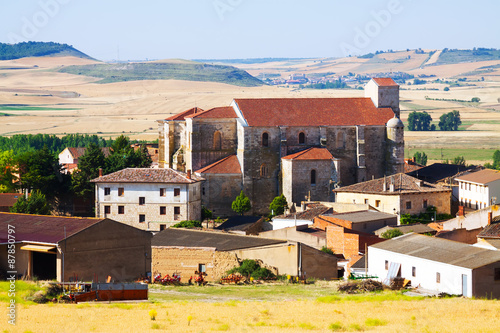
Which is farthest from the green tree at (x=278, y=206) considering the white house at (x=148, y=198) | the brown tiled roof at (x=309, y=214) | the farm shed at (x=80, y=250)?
the farm shed at (x=80, y=250)

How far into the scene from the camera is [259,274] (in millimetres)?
42125

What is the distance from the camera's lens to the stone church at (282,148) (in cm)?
6794

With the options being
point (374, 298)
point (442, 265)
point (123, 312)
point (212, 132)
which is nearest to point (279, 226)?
point (212, 132)

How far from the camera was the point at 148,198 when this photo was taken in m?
62.3

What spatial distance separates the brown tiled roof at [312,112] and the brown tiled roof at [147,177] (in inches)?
371

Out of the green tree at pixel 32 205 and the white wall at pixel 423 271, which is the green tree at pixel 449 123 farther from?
the white wall at pixel 423 271

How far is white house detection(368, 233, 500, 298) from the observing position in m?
36.3

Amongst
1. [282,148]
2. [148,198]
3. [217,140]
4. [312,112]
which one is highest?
[312,112]

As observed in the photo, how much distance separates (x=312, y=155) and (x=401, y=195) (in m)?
9.96

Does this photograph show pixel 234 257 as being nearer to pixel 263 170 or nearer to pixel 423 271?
pixel 423 271

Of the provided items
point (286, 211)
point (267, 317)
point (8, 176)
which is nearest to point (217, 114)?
point (286, 211)

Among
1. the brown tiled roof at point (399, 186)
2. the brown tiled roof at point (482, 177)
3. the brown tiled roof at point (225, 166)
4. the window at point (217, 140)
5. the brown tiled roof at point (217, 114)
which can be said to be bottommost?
the brown tiled roof at point (399, 186)

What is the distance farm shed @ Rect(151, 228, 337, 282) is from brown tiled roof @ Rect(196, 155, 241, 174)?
2359 centimetres

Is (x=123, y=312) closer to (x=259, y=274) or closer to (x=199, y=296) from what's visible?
(x=199, y=296)
